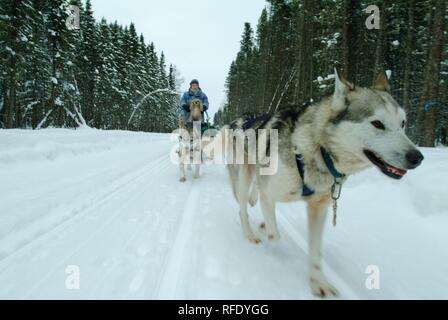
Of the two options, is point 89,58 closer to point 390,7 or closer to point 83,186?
point 390,7

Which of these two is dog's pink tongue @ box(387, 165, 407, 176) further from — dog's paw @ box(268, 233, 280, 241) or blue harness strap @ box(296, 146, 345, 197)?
dog's paw @ box(268, 233, 280, 241)

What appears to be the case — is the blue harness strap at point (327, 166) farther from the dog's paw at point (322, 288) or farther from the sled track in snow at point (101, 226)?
the sled track in snow at point (101, 226)

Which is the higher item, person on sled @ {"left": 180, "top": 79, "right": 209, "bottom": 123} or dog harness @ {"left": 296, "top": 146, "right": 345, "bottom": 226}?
person on sled @ {"left": 180, "top": 79, "right": 209, "bottom": 123}

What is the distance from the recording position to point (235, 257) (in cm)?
291

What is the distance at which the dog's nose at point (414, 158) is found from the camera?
6.49 feet

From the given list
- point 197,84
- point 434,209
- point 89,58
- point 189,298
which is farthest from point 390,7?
point 89,58

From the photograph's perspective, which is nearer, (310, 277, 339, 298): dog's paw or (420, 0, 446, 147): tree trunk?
(310, 277, 339, 298): dog's paw

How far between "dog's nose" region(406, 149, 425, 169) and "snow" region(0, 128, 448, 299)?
1.14 meters

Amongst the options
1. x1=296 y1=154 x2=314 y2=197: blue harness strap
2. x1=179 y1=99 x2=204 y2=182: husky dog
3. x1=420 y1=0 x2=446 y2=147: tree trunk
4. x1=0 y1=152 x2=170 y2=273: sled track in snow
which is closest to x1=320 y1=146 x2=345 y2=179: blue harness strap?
x1=296 y1=154 x2=314 y2=197: blue harness strap

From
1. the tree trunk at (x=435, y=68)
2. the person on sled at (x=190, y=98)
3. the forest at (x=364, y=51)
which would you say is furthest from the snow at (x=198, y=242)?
the forest at (x=364, y=51)

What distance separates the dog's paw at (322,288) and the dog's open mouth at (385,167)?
104 centimetres

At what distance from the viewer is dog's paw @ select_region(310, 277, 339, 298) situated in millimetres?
2293

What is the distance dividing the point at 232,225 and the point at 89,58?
129ft

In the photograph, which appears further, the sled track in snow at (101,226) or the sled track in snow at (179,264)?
the sled track in snow at (101,226)
